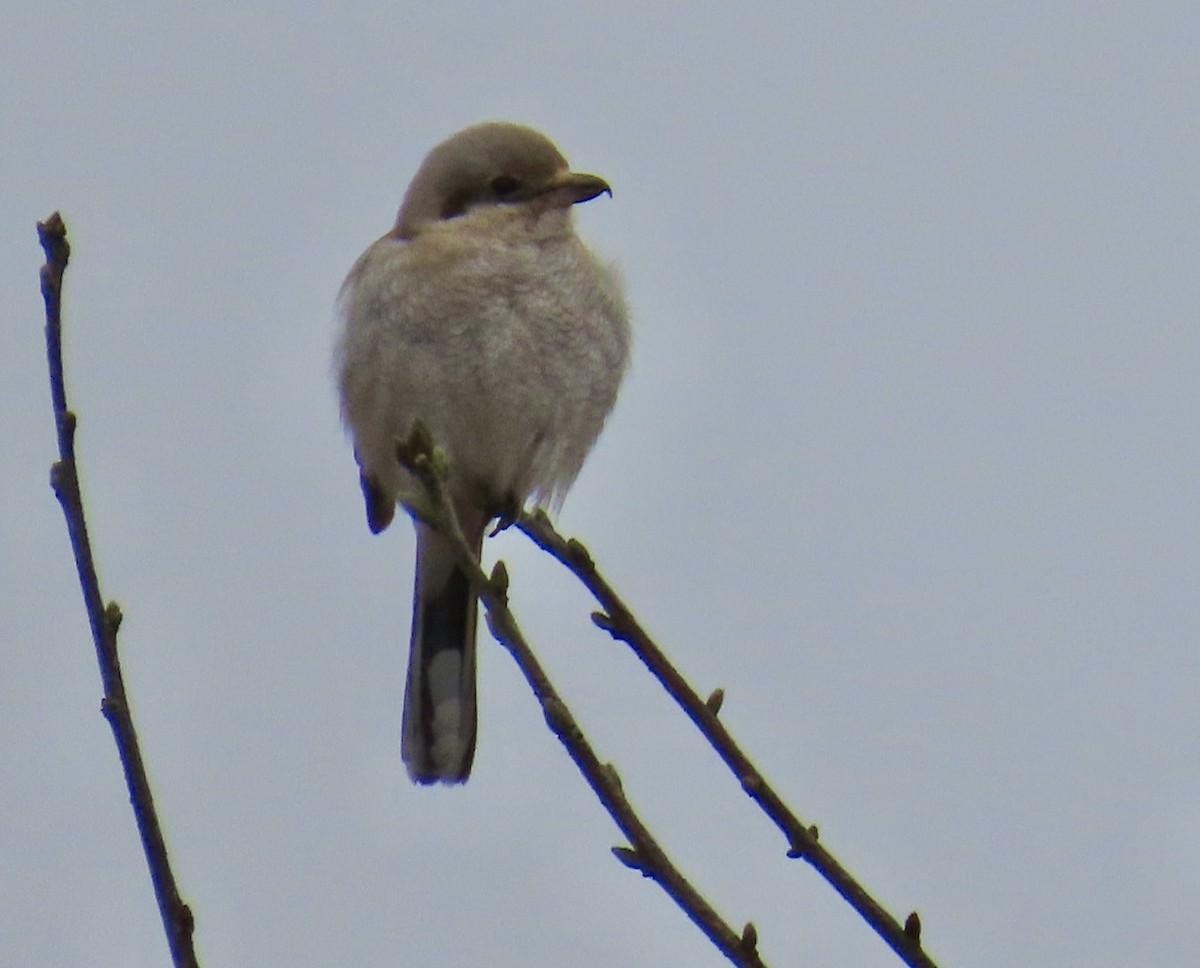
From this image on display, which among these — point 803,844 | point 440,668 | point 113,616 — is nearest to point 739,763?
point 803,844

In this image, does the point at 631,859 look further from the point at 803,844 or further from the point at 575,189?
the point at 575,189

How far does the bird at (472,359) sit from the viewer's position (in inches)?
159

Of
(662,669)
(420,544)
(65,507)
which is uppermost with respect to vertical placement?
(420,544)

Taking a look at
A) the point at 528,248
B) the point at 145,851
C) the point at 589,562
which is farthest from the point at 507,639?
the point at 528,248

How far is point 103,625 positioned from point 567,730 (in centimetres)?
58

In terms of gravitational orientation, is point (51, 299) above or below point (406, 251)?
below

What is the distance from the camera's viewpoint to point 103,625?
6.64ft

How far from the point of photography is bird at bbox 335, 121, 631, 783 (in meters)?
4.04

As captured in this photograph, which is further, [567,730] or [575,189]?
[575,189]

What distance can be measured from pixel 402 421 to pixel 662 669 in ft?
6.34

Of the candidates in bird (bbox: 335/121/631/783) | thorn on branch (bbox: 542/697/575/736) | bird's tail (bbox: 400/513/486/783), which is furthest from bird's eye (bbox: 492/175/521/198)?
thorn on branch (bbox: 542/697/575/736)

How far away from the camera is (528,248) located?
4.23 meters

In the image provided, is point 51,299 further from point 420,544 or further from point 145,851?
point 420,544

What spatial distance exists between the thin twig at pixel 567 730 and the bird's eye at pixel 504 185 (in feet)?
6.67
